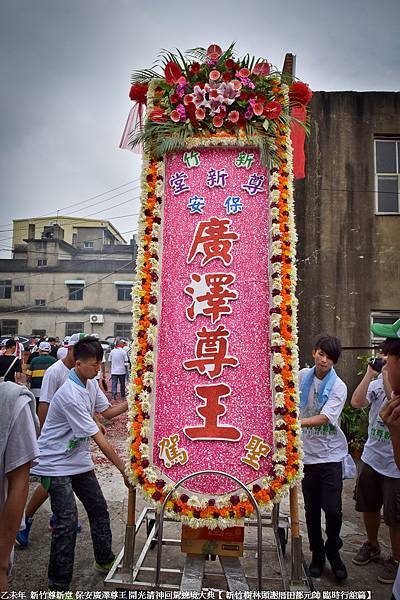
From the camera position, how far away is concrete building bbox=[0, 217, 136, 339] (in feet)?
102

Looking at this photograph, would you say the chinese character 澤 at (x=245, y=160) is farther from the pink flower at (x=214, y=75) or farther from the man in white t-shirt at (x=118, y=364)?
the man in white t-shirt at (x=118, y=364)

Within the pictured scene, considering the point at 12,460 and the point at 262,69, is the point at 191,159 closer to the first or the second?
the point at 262,69

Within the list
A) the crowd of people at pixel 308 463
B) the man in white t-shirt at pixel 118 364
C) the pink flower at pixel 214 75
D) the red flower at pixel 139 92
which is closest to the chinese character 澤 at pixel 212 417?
the crowd of people at pixel 308 463

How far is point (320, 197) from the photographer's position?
8.52 m

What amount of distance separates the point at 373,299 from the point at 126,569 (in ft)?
22.3

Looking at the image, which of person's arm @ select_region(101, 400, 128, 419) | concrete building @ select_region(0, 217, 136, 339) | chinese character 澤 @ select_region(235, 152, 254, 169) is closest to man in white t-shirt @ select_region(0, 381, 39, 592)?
person's arm @ select_region(101, 400, 128, 419)

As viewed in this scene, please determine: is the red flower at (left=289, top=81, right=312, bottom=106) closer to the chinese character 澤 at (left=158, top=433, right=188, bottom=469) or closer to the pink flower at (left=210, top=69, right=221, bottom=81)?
the pink flower at (left=210, top=69, right=221, bottom=81)

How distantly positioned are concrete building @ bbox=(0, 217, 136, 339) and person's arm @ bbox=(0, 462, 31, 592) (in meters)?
28.9

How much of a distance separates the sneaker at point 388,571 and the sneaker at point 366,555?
0.09 metres

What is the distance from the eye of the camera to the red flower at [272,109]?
11.6ft

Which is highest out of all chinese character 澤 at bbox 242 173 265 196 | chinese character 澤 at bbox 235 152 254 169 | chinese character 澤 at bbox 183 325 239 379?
chinese character 澤 at bbox 235 152 254 169

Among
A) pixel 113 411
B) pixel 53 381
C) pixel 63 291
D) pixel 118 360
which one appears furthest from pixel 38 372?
pixel 63 291

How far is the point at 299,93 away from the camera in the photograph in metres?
3.71

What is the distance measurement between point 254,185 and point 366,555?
333 centimetres
